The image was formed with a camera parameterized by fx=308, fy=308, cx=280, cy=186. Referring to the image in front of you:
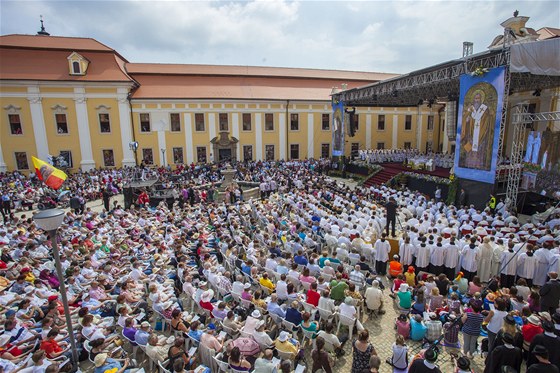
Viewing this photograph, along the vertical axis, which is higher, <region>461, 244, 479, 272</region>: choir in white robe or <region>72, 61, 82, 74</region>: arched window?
<region>72, 61, 82, 74</region>: arched window

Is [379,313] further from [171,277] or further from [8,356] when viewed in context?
[8,356]

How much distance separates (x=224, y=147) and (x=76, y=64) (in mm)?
14209

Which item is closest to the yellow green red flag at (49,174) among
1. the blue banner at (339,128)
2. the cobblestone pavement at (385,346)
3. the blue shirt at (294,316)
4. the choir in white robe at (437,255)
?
the blue shirt at (294,316)

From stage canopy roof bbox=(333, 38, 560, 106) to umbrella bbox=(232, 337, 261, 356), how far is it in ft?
43.6

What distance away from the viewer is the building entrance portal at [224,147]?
30.1 m

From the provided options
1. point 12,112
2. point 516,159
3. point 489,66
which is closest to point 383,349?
point 516,159

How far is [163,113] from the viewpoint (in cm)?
2891

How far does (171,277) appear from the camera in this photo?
8.41m

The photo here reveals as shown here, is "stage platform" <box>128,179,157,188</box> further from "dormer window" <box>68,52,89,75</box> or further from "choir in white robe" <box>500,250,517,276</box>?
"choir in white robe" <box>500,250,517,276</box>

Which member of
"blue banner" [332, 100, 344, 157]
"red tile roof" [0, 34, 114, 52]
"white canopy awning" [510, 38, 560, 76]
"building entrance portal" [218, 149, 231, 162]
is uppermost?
"red tile roof" [0, 34, 114, 52]

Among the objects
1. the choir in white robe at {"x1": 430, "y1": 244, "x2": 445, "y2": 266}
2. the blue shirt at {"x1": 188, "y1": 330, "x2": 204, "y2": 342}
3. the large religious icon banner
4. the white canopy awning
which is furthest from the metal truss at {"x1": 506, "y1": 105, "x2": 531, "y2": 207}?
the blue shirt at {"x1": 188, "y1": 330, "x2": 204, "y2": 342}

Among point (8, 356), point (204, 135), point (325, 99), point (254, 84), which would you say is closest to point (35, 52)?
point (204, 135)

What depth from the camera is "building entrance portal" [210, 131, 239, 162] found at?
A: 3011 cm

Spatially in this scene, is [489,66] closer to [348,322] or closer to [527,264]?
[527,264]
